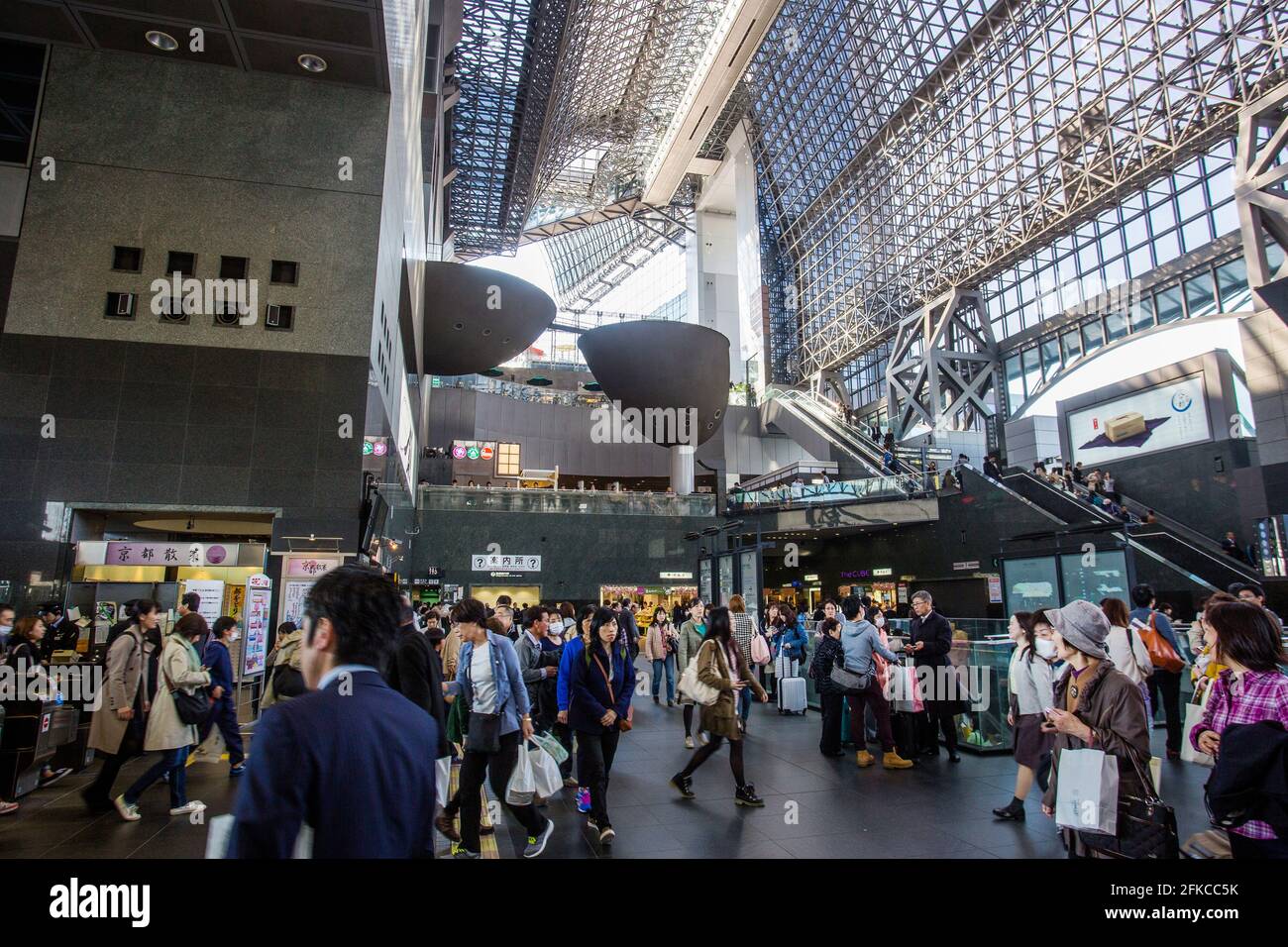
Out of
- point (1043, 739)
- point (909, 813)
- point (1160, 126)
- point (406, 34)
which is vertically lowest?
point (909, 813)

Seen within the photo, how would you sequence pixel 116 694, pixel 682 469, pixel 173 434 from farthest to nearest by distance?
1. pixel 682 469
2. pixel 173 434
3. pixel 116 694

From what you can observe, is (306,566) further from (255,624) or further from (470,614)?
(470,614)

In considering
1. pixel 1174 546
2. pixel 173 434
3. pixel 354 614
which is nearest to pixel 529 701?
pixel 354 614

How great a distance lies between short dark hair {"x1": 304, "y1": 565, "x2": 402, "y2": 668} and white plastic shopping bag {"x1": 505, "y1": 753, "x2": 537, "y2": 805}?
2869 millimetres

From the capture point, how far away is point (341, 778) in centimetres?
146

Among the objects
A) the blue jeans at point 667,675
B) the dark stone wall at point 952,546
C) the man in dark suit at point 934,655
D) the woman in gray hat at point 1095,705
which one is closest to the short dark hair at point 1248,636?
the woman in gray hat at point 1095,705

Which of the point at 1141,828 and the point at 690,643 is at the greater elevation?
the point at 690,643

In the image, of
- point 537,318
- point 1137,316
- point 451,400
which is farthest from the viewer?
point 451,400

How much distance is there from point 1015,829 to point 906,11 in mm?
37539

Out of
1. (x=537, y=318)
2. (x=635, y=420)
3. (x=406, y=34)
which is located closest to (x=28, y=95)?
(x=406, y=34)

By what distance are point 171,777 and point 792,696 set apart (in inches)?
310

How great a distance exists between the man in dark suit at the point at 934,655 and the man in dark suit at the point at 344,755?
656 centimetres
